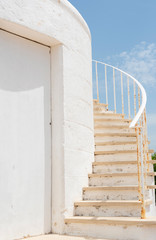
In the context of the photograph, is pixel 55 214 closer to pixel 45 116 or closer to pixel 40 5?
pixel 45 116

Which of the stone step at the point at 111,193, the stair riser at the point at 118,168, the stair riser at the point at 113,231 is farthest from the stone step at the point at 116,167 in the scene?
the stair riser at the point at 113,231

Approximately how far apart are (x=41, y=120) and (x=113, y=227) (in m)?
1.42

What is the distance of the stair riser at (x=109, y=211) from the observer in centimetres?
355

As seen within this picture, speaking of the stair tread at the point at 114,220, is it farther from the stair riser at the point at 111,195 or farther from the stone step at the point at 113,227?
the stair riser at the point at 111,195

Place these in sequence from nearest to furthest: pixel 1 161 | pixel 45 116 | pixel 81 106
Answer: pixel 1 161 < pixel 45 116 < pixel 81 106

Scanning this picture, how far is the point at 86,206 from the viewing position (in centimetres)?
381

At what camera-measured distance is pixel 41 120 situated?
3.86 metres

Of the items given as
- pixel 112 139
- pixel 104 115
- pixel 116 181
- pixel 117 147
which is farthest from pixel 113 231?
pixel 104 115

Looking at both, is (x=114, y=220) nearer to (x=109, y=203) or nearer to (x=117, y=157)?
(x=109, y=203)

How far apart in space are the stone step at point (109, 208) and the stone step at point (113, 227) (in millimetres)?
171

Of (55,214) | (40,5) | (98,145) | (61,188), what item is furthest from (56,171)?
(40,5)

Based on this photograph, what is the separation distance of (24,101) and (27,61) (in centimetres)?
48

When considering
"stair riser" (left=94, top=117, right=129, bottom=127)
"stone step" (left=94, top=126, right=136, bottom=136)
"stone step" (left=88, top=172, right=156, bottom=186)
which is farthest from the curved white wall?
"stair riser" (left=94, top=117, right=129, bottom=127)

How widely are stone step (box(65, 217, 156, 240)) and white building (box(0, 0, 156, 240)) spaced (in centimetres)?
1
